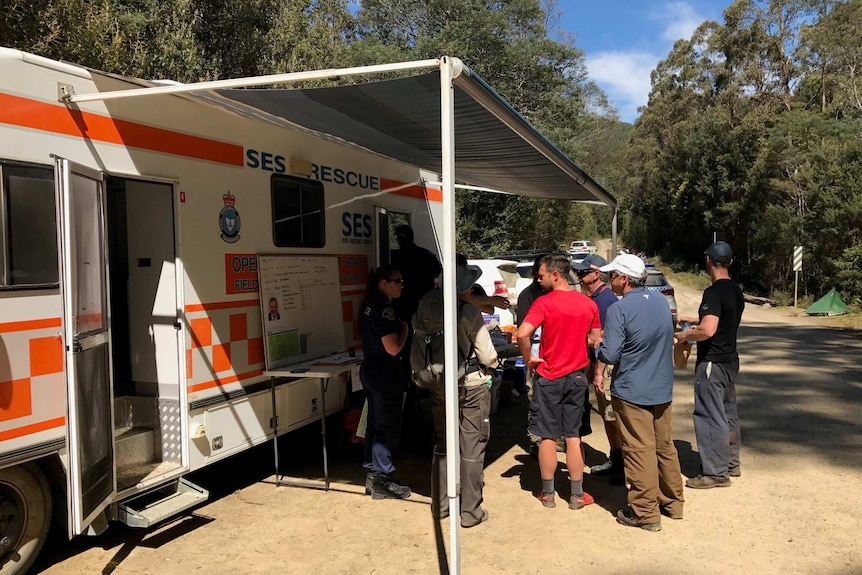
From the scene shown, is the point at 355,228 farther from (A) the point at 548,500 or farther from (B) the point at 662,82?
(B) the point at 662,82

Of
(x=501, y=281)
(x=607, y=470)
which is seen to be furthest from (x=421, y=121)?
(x=501, y=281)

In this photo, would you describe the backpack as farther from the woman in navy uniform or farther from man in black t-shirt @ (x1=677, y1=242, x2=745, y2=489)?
man in black t-shirt @ (x1=677, y1=242, x2=745, y2=489)

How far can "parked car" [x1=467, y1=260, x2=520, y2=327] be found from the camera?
29.1 feet

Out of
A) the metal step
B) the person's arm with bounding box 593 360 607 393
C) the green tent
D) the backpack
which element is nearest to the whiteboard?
the metal step

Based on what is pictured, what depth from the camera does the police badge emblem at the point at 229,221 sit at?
445 cm

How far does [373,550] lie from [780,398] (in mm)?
6208

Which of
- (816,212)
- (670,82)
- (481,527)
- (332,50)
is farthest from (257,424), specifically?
(670,82)

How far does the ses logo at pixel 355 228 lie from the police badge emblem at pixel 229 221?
141 cm

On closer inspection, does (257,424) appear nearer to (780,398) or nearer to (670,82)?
(780,398)

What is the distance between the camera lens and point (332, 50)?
→ 2161 cm

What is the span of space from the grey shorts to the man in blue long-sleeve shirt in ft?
0.91

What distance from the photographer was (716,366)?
4.72 meters

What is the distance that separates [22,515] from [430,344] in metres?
2.50

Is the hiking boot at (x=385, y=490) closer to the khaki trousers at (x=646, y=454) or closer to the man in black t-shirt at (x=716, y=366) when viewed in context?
the khaki trousers at (x=646, y=454)
